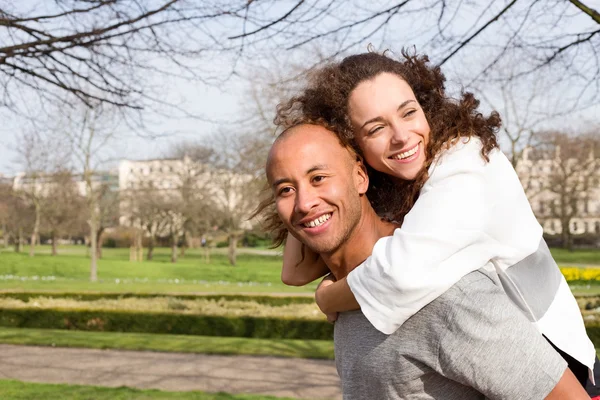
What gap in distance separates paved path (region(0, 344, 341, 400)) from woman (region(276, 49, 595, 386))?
6.66 meters

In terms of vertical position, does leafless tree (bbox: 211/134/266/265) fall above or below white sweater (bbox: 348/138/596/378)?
above

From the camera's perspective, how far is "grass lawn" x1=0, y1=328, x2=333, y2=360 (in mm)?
11039

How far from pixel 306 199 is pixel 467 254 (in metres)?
0.38

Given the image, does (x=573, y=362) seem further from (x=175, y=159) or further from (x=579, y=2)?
(x=175, y=159)

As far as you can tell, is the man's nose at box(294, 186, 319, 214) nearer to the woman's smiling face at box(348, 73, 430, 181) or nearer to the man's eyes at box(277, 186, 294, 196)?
the man's eyes at box(277, 186, 294, 196)

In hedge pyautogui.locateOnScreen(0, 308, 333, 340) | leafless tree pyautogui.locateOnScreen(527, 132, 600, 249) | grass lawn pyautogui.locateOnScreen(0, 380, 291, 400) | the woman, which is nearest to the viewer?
the woman

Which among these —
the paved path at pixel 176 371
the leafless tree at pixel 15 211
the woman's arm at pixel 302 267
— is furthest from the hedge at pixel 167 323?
Result: the leafless tree at pixel 15 211

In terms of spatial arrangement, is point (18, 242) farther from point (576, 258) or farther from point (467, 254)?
point (467, 254)

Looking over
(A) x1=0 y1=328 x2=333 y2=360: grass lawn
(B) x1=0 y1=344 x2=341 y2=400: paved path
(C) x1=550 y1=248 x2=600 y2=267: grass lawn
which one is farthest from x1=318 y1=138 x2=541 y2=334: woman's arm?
(C) x1=550 y1=248 x2=600 y2=267: grass lawn

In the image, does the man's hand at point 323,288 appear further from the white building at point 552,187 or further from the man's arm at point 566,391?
the white building at point 552,187

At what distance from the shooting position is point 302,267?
83.9 inches

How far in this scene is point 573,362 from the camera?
1.67m

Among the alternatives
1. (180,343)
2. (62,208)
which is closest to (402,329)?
(180,343)

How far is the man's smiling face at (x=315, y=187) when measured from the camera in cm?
169
